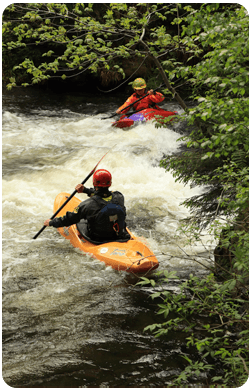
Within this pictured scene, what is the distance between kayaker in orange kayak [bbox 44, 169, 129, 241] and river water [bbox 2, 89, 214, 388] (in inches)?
17.0

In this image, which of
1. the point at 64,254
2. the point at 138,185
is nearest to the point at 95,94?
the point at 138,185

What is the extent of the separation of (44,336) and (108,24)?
314 cm

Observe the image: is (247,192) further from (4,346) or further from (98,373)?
(4,346)

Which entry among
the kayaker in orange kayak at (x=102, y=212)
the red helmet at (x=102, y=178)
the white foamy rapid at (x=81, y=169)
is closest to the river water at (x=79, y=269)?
the white foamy rapid at (x=81, y=169)

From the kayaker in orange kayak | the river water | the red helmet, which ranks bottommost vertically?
the river water

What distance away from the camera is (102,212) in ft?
14.4

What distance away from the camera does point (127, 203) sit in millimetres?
6500

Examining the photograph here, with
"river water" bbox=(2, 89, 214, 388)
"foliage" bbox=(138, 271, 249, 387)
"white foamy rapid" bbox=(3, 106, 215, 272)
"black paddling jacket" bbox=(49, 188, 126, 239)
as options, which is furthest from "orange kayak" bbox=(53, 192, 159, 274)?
"foliage" bbox=(138, 271, 249, 387)

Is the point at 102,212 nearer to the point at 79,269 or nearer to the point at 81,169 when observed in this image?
the point at 79,269

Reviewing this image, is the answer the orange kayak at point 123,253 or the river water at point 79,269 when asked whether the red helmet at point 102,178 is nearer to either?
the orange kayak at point 123,253

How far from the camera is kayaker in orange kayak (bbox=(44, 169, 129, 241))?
438 centimetres

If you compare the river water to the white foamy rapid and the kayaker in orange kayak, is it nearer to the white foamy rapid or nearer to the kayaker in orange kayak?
the white foamy rapid

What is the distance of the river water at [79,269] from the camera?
109 inches

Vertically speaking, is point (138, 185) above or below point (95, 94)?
below
